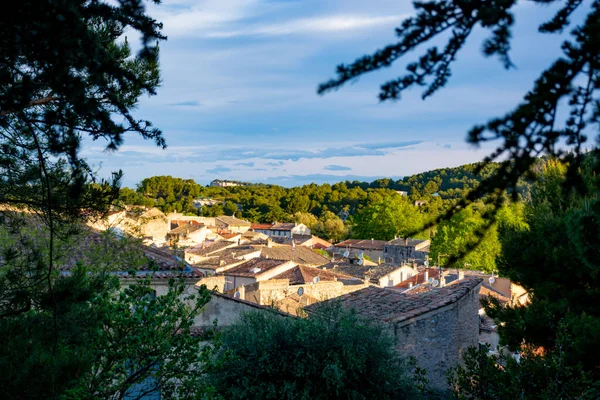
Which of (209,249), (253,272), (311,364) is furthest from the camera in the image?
(209,249)

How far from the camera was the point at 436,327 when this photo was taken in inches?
507

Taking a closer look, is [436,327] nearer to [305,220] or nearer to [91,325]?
[91,325]

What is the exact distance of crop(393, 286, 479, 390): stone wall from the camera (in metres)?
12.7

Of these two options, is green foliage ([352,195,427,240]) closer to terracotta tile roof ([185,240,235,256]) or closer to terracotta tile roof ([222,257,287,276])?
terracotta tile roof ([185,240,235,256])

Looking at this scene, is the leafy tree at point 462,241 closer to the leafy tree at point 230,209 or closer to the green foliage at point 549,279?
the green foliage at point 549,279

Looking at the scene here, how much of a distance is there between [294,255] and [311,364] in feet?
107

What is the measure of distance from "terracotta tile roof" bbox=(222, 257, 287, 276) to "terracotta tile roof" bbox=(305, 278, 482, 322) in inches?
525

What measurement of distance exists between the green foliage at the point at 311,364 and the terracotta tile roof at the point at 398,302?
1657mm

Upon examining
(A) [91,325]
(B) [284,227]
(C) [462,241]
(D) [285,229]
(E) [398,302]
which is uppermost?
(A) [91,325]

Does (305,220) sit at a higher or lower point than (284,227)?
higher

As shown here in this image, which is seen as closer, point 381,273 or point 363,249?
point 381,273

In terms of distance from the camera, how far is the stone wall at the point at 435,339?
1270 centimetres

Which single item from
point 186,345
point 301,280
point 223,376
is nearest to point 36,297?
point 186,345

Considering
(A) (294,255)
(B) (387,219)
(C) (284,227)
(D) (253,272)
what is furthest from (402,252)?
(D) (253,272)
